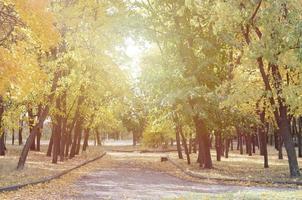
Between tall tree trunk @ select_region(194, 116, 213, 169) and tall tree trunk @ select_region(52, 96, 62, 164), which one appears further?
tall tree trunk @ select_region(52, 96, 62, 164)

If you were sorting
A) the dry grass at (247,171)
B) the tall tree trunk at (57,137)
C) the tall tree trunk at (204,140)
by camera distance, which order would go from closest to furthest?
the dry grass at (247,171), the tall tree trunk at (204,140), the tall tree trunk at (57,137)

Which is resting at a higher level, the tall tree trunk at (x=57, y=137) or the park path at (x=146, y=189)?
the tall tree trunk at (x=57, y=137)

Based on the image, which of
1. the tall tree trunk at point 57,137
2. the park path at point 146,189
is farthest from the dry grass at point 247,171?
the tall tree trunk at point 57,137

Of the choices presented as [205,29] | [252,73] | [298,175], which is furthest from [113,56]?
[298,175]

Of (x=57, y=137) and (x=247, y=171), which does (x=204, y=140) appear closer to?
(x=247, y=171)

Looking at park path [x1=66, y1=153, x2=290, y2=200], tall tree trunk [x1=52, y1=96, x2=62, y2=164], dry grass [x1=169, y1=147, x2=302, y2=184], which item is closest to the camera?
park path [x1=66, y1=153, x2=290, y2=200]

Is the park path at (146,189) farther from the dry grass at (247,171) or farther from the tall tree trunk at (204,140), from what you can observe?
the tall tree trunk at (204,140)

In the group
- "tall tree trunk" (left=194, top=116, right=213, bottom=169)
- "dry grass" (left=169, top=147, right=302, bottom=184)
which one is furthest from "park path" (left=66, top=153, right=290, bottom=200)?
"tall tree trunk" (left=194, top=116, right=213, bottom=169)

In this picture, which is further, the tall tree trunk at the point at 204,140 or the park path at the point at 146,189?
the tall tree trunk at the point at 204,140

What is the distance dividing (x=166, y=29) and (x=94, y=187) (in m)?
13.0

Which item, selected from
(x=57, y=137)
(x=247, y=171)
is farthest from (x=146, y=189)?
(x=57, y=137)

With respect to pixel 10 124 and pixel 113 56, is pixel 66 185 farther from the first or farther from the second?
pixel 10 124

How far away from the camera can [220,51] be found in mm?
28938

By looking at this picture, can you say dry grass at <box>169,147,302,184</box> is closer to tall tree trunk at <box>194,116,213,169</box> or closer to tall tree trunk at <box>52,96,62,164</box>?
tall tree trunk at <box>194,116,213,169</box>
